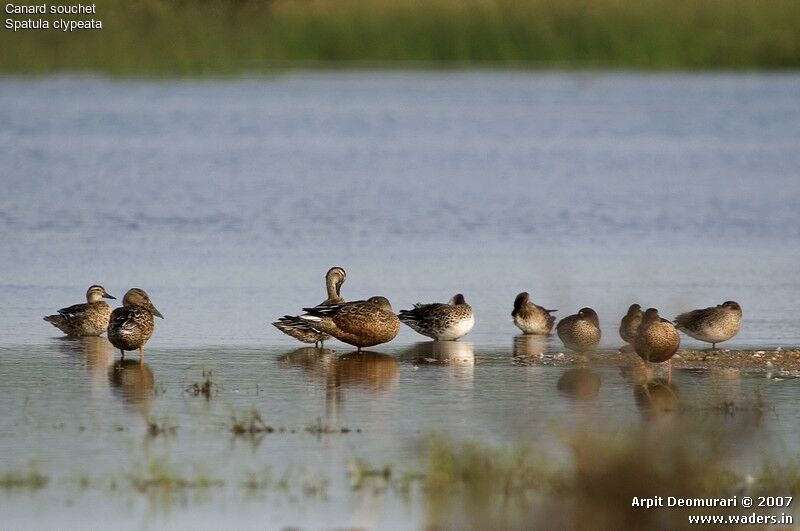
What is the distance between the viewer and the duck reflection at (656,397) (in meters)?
Answer: 10.7

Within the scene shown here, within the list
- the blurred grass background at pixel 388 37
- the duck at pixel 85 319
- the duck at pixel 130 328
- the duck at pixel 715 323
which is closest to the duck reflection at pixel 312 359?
the duck at pixel 130 328

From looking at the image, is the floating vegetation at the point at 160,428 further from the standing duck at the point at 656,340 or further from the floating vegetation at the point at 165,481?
the standing duck at the point at 656,340

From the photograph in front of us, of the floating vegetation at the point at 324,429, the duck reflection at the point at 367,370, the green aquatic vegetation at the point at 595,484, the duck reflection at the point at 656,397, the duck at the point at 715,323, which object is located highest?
the duck at the point at 715,323

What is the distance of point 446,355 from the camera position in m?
13.4

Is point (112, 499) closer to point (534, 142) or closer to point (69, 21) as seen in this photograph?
point (534, 142)

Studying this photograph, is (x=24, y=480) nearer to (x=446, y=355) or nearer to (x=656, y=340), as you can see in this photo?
(x=656, y=340)

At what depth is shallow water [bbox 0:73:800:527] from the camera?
9.64 m

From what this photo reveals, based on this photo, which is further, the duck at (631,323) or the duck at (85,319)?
the duck at (85,319)

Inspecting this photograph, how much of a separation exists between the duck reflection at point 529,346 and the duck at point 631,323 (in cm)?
67

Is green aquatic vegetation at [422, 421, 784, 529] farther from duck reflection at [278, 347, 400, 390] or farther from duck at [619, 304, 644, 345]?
duck at [619, 304, 644, 345]

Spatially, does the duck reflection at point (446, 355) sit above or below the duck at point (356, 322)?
below

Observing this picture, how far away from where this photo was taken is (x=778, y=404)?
→ 11008 millimetres

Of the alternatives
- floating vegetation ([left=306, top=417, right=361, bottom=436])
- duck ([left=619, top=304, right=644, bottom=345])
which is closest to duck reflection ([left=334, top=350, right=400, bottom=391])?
floating vegetation ([left=306, top=417, right=361, bottom=436])

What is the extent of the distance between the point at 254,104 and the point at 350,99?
11.3 feet
